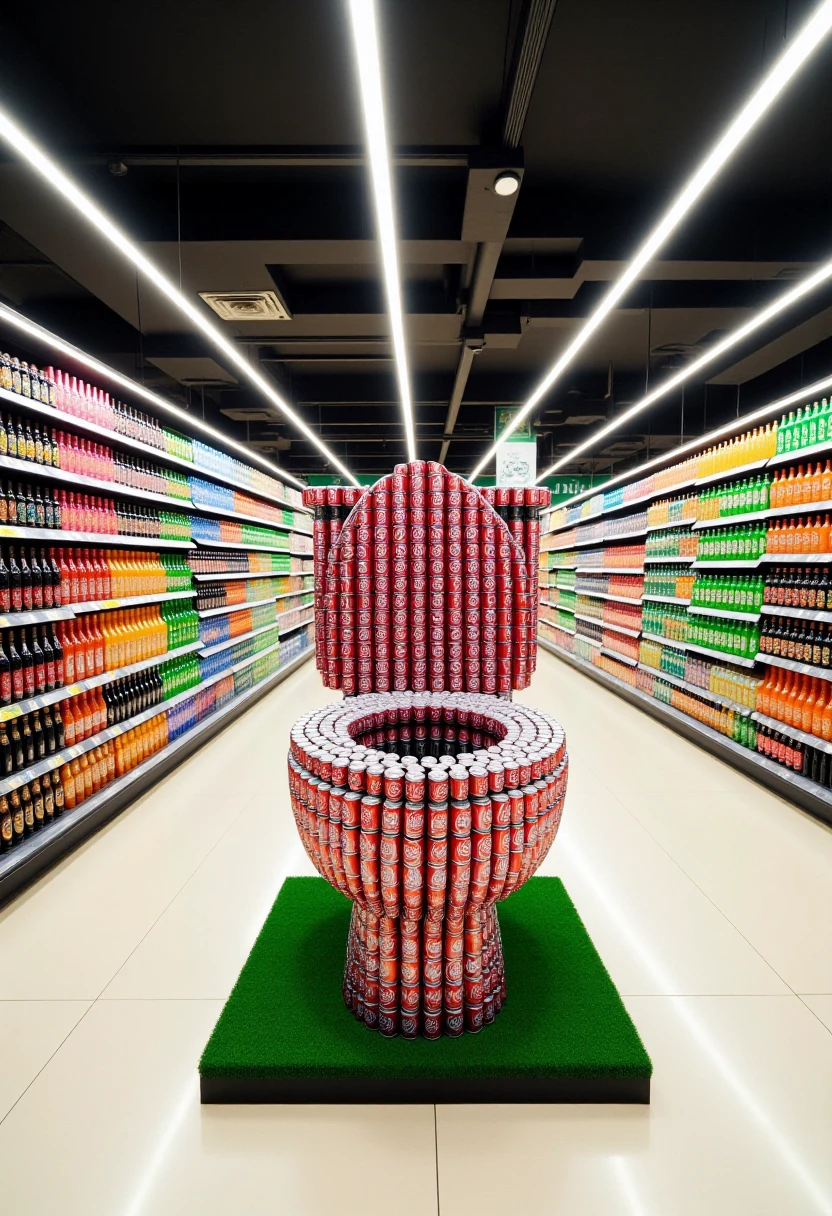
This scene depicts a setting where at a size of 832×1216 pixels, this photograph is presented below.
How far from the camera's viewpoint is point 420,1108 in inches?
65.8

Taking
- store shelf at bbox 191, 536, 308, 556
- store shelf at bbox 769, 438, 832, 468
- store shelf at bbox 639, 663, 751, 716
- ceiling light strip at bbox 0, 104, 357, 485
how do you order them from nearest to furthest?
1. ceiling light strip at bbox 0, 104, 357, 485
2. store shelf at bbox 769, 438, 832, 468
3. store shelf at bbox 639, 663, 751, 716
4. store shelf at bbox 191, 536, 308, 556

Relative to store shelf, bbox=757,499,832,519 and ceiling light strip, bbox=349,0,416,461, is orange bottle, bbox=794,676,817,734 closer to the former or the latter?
store shelf, bbox=757,499,832,519

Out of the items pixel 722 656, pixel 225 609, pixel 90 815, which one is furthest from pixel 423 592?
pixel 225 609

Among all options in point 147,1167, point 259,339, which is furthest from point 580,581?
point 147,1167

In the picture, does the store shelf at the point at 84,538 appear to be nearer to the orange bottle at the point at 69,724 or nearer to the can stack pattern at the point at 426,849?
the orange bottle at the point at 69,724

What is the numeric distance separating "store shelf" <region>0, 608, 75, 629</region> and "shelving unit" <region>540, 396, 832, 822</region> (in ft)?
14.0

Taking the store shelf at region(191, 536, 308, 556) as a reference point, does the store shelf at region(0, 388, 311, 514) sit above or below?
above

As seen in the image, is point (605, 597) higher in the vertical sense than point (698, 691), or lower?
higher

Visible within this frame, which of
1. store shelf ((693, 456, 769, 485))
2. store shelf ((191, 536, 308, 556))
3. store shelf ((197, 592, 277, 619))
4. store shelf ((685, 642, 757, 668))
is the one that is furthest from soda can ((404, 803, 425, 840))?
store shelf ((191, 536, 308, 556))

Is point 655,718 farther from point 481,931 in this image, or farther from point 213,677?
point 481,931

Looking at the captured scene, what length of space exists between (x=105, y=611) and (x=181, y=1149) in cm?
295

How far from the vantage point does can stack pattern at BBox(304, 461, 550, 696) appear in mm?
2613

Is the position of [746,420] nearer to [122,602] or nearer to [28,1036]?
[122,602]

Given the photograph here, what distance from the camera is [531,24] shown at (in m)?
2.39
